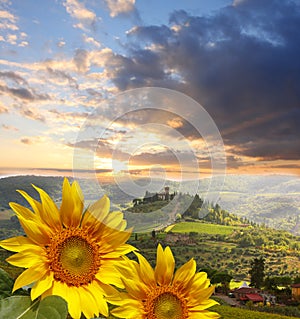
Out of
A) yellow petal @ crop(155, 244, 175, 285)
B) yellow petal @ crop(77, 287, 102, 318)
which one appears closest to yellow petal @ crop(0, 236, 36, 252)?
yellow petal @ crop(77, 287, 102, 318)

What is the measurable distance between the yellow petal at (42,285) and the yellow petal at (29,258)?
0.08ft

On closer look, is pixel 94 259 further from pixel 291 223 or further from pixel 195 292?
pixel 291 223

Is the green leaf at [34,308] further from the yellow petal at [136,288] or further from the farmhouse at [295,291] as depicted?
the farmhouse at [295,291]

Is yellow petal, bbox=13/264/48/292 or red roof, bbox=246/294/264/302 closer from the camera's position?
yellow petal, bbox=13/264/48/292

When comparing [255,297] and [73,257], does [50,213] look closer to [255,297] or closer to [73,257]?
[73,257]

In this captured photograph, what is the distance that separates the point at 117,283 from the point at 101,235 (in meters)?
0.08

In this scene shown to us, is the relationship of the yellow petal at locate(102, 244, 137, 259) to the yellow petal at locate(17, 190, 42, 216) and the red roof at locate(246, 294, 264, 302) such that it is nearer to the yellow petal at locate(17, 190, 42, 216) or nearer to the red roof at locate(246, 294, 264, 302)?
the yellow petal at locate(17, 190, 42, 216)

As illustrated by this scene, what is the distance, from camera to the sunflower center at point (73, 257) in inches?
27.8

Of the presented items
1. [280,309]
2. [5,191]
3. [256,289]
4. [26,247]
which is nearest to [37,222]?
[26,247]

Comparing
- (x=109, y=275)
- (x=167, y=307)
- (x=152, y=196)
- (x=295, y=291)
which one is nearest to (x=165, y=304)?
(x=167, y=307)

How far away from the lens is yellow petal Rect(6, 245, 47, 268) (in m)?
0.66

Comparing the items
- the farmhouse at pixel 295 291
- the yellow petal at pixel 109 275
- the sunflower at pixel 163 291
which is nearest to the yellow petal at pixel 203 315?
the sunflower at pixel 163 291

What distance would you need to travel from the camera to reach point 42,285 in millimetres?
667

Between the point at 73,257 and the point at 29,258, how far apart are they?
68 millimetres
